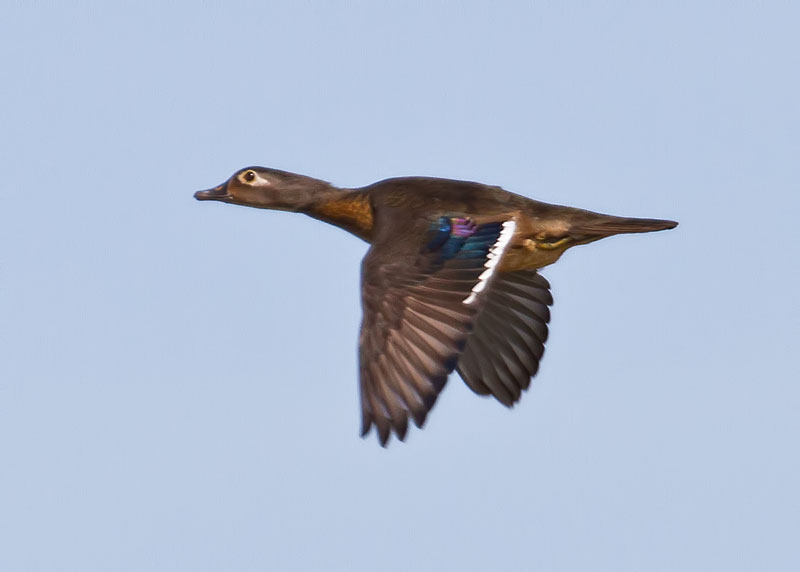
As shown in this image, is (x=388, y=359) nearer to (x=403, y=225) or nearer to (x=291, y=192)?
(x=403, y=225)

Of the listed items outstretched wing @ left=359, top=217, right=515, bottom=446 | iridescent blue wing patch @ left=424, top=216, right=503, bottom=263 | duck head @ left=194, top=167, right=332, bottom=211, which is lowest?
outstretched wing @ left=359, top=217, right=515, bottom=446

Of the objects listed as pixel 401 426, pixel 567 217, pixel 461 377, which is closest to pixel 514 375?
pixel 461 377

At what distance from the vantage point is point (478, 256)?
1209 centimetres

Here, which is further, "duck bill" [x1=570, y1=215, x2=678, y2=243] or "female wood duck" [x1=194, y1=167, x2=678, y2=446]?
"duck bill" [x1=570, y1=215, x2=678, y2=243]

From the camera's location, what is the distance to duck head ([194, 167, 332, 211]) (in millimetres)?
14633

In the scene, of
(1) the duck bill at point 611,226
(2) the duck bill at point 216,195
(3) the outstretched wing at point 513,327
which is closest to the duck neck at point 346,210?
(2) the duck bill at point 216,195

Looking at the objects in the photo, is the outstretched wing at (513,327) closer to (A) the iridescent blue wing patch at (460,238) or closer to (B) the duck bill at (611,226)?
(B) the duck bill at (611,226)

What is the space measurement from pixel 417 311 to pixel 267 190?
3.87 metres

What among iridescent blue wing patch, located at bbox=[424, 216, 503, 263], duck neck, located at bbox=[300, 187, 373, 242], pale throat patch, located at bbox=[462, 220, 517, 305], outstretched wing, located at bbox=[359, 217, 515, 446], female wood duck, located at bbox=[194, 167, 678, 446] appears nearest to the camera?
outstretched wing, located at bbox=[359, 217, 515, 446]

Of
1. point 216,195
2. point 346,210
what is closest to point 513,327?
point 346,210

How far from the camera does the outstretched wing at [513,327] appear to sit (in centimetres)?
1409

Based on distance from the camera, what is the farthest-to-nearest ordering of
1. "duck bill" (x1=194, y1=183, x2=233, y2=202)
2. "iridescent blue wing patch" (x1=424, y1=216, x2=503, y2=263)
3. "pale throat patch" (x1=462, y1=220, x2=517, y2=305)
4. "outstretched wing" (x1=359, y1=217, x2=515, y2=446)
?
"duck bill" (x1=194, y1=183, x2=233, y2=202)
"iridescent blue wing patch" (x1=424, y1=216, x2=503, y2=263)
"pale throat patch" (x1=462, y1=220, x2=517, y2=305)
"outstretched wing" (x1=359, y1=217, x2=515, y2=446)

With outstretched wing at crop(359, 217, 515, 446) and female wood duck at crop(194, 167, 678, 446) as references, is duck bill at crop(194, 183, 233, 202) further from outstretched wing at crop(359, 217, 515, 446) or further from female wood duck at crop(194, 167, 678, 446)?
outstretched wing at crop(359, 217, 515, 446)

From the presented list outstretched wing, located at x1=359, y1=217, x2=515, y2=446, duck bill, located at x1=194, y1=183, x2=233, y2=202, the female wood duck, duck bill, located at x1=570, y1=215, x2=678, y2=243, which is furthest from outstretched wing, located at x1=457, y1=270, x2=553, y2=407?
duck bill, located at x1=194, y1=183, x2=233, y2=202
